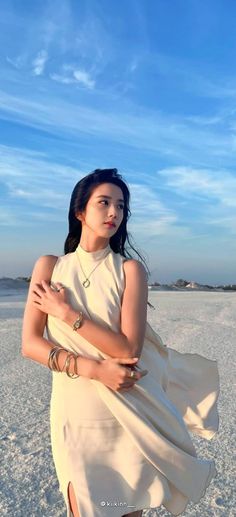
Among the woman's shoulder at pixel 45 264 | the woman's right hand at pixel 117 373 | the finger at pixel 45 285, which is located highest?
the woman's shoulder at pixel 45 264

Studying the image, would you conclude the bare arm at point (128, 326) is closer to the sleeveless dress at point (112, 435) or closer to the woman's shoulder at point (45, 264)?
the sleeveless dress at point (112, 435)

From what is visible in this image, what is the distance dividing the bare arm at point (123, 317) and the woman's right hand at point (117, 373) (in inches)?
1.5

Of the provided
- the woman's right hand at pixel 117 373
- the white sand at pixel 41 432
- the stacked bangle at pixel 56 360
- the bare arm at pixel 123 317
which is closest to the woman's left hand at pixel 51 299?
the bare arm at pixel 123 317

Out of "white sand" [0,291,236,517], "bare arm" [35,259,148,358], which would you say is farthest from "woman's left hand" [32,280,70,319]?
"white sand" [0,291,236,517]

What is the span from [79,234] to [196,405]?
0.97 meters

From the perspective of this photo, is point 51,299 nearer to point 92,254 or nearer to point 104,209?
point 92,254

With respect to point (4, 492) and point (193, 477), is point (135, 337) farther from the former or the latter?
point (4, 492)

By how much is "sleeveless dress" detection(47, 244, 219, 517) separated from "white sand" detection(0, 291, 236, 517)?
2.53 feet

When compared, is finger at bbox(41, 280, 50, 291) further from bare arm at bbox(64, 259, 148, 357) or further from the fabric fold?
the fabric fold

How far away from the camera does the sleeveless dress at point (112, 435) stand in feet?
7.28

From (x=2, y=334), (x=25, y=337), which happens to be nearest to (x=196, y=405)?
(x=25, y=337)

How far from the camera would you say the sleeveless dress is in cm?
222

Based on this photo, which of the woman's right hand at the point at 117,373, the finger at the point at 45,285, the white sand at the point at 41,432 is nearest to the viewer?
the woman's right hand at the point at 117,373

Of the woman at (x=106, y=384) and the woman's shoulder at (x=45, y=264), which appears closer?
the woman at (x=106, y=384)
